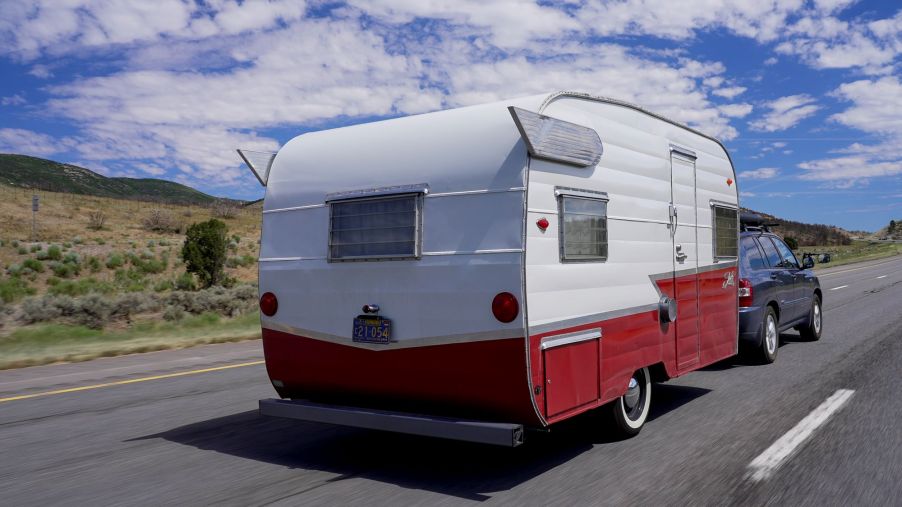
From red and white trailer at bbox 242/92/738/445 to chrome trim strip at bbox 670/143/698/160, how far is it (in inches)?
5.5

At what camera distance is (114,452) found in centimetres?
615

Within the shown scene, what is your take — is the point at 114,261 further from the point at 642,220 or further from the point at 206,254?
the point at 642,220

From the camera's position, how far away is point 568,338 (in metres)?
5.23

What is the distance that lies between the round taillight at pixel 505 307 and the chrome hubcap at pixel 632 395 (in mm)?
1962

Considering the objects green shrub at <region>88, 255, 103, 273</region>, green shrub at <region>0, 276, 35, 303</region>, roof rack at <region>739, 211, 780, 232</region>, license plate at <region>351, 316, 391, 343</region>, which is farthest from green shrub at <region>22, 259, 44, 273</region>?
license plate at <region>351, 316, 391, 343</region>

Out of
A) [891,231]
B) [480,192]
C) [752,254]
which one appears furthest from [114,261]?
[891,231]

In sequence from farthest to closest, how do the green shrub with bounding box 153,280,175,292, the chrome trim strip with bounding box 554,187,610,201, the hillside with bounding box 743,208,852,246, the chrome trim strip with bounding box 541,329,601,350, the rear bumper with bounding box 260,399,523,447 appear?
the hillside with bounding box 743,208,852,246 → the green shrub with bounding box 153,280,175,292 → the chrome trim strip with bounding box 554,187,610,201 → the chrome trim strip with bounding box 541,329,601,350 → the rear bumper with bounding box 260,399,523,447

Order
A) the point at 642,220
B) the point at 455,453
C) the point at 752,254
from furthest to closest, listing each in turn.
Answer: the point at 752,254
the point at 642,220
the point at 455,453

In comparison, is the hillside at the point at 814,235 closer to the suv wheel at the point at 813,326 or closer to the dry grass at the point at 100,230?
the dry grass at the point at 100,230

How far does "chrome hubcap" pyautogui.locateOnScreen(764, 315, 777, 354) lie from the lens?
1003 centimetres

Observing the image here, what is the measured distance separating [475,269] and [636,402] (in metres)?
2.37

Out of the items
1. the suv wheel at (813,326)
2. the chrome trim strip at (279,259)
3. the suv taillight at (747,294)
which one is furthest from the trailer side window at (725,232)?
the chrome trim strip at (279,259)

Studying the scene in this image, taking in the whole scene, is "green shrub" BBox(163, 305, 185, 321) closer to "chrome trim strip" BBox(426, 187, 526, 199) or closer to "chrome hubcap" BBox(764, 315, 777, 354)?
"chrome hubcap" BBox(764, 315, 777, 354)

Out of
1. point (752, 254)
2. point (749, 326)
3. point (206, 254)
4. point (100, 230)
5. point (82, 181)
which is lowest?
point (749, 326)
